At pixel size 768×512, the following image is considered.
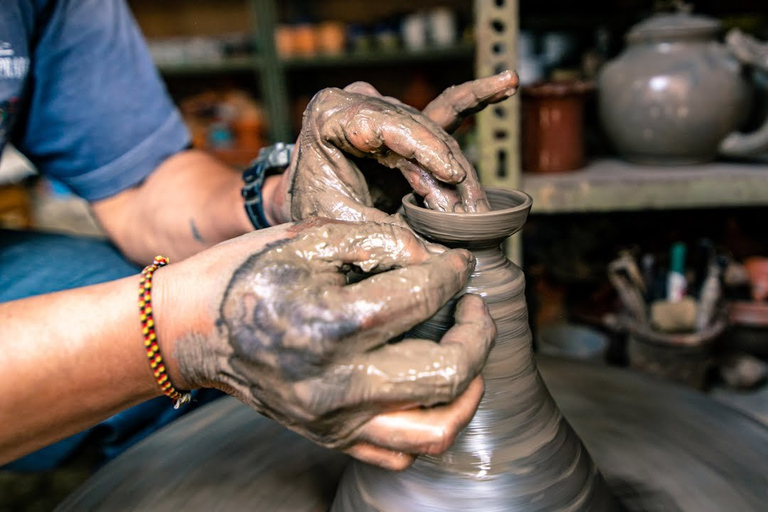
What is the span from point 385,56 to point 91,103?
2.09 m

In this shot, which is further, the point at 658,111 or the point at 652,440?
the point at 658,111

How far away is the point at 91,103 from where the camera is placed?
1343 mm

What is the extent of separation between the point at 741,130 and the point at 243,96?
2558mm

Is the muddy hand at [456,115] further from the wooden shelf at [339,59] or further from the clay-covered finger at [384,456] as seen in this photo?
the wooden shelf at [339,59]

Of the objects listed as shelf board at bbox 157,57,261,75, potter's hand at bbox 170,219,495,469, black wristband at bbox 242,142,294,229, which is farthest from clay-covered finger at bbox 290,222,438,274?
shelf board at bbox 157,57,261,75

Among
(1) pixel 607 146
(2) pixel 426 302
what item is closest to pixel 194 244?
(2) pixel 426 302

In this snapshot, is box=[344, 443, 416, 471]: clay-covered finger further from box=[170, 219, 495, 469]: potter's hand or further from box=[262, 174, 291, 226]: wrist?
box=[262, 174, 291, 226]: wrist

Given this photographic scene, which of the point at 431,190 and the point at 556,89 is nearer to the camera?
the point at 431,190

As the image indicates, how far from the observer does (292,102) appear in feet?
12.2

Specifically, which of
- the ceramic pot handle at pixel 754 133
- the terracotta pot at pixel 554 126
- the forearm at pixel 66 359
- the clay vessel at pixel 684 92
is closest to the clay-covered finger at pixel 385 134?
the forearm at pixel 66 359

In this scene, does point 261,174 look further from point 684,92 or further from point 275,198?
point 684,92

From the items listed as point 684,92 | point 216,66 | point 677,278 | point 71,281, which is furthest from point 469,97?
point 216,66

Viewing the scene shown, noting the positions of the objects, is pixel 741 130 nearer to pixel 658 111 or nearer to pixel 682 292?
pixel 658 111

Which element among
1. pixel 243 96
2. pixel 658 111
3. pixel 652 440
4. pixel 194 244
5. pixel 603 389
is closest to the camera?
pixel 652 440
